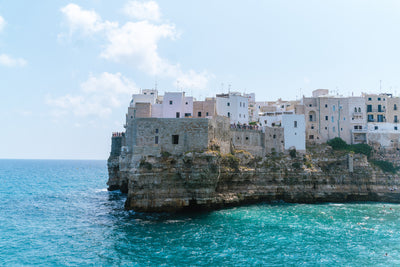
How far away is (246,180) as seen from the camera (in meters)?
42.3

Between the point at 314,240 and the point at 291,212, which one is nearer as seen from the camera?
the point at 314,240

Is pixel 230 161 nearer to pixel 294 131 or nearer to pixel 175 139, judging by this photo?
pixel 175 139

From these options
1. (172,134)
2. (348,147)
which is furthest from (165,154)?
(348,147)

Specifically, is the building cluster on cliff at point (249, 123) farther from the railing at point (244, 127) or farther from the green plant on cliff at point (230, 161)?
the green plant on cliff at point (230, 161)

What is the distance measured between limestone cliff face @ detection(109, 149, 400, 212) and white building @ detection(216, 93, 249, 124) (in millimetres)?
9054

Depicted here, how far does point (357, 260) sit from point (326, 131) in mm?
37133

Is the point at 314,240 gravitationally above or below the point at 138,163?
below

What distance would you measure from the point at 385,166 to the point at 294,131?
54.6ft

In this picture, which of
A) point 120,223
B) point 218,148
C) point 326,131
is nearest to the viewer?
point 120,223

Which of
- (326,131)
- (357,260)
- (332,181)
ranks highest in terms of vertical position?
(326,131)

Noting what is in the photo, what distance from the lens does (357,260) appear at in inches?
864

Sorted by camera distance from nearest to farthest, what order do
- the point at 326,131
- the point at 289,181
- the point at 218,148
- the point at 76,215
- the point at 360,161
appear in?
the point at 76,215 → the point at 218,148 → the point at 289,181 → the point at 360,161 → the point at 326,131

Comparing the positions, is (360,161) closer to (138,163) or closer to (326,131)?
(326,131)

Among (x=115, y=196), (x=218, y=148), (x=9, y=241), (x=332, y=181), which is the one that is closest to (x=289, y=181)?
(x=332, y=181)
